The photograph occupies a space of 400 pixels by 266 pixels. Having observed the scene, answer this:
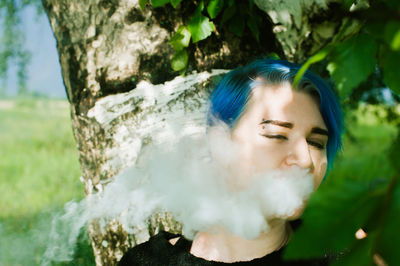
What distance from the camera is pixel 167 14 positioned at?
1.87 m

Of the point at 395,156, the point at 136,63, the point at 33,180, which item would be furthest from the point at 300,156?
the point at 33,180

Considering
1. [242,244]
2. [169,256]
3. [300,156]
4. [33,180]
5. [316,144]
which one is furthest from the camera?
[33,180]

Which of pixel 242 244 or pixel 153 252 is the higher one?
pixel 242 244

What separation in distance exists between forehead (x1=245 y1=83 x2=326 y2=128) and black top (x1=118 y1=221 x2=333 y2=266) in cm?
56

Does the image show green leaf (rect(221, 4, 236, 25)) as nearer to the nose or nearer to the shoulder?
the nose

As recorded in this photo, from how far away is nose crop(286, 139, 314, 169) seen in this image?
51.1 inches

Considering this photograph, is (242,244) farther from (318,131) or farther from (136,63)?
(136,63)

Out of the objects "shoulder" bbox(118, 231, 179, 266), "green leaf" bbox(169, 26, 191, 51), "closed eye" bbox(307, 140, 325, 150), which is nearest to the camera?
"closed eye" bbox(307, 140, 325, 150)

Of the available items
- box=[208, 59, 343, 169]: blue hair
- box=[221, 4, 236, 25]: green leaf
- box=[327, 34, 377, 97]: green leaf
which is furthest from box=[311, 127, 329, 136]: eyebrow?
box=[221, 4, 236, 25]: green leaf

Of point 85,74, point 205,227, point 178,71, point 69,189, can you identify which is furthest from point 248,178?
point 69,189

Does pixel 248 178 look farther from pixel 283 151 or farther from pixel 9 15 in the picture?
pixel 9 15

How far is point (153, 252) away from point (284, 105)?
2.98ft

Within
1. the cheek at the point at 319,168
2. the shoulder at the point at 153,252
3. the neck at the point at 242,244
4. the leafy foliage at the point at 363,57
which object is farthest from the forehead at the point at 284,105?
the shoulder at the point at 153,252

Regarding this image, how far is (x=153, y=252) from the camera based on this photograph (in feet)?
5.60
